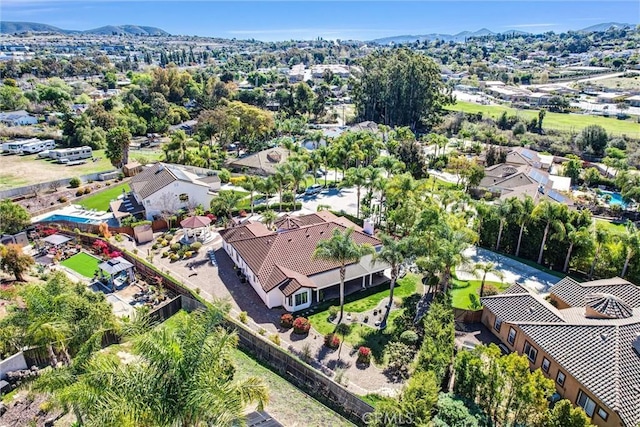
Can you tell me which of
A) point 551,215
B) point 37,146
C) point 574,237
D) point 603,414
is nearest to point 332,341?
point 603,414

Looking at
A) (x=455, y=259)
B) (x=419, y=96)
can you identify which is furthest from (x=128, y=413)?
(x=419, y=96)

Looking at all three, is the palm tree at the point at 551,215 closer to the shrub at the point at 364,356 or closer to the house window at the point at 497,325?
the house window at the point at 497,325

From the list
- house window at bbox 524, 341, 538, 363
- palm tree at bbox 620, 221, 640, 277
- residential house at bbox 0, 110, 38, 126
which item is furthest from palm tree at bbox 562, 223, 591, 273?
residential house at bbox 0, 110, 38, 126

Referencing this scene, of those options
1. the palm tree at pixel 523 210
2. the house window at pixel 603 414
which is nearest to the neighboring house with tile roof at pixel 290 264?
the palm tree at pixel 523 210

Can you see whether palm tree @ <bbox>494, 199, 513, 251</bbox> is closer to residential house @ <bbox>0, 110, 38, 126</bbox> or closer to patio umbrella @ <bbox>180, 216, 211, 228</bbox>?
patio umbrella @ <bbox>180, 216, 211, 228</bbox>

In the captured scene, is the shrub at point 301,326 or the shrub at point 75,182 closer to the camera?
the shrub at point 301,326

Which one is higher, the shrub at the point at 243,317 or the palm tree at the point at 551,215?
the palm tree at the point at 551,215
